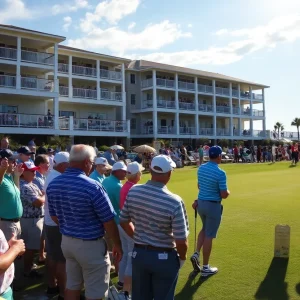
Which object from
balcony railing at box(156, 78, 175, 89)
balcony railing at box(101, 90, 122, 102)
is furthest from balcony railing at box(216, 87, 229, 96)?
balcony railing at box(101, 90, 122, 102)

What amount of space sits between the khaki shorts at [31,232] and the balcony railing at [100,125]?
32.8 m

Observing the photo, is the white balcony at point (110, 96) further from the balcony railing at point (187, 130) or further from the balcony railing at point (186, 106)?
the balcony railing at point (187, 130)

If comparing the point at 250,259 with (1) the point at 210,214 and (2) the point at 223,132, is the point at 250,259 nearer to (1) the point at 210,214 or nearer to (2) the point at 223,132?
(1) the point at 210,214

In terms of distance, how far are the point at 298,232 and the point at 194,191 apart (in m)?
8.06

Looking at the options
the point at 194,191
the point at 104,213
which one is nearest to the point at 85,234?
the point at 104,213

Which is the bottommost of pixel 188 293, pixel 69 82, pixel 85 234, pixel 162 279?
pixel 188 293

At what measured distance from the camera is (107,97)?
142ft

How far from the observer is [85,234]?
13.8ft

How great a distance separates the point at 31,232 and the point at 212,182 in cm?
305

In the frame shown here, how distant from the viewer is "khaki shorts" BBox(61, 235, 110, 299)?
4219mm

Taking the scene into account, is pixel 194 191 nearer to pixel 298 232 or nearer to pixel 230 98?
pixel 298 232

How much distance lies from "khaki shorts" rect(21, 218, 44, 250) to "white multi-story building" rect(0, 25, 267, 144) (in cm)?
2814

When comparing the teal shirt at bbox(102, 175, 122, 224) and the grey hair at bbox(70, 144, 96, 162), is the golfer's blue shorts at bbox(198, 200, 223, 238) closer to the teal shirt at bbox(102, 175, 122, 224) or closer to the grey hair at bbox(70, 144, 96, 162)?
the teal shirt at bbox(102, 175, 122, 224)

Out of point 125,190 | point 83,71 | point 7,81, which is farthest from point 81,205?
point 83,71
